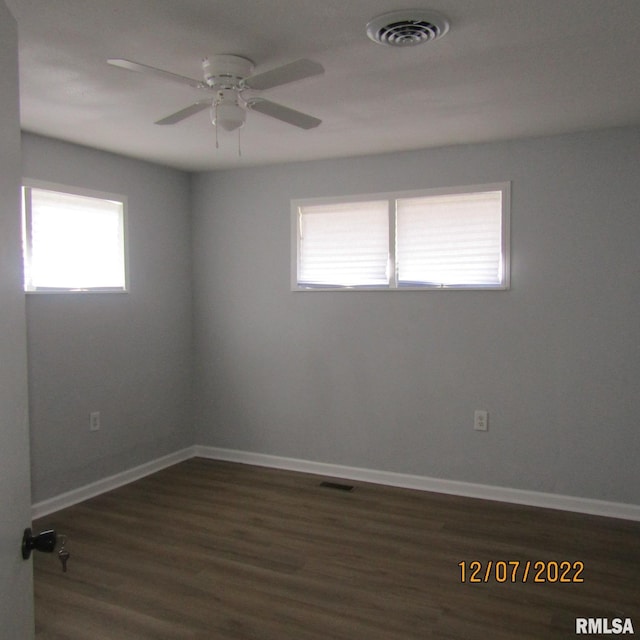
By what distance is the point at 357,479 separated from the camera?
4191mm

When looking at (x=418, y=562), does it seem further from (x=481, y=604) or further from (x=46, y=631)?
(x=46, y=631)

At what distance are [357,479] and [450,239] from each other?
189 cm

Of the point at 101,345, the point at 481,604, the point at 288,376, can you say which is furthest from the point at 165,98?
the point at 481,604

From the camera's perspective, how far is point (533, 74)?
250 centimetres

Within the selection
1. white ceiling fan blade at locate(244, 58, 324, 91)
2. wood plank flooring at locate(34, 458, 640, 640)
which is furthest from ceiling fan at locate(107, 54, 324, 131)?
wood plank flooring at locate(34, 458, 640, 640)

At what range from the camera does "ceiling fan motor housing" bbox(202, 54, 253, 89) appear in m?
2.27

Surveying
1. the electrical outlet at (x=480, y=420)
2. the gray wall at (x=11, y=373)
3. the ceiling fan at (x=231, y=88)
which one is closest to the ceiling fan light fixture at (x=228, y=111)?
the ceiling fan at (x=231, y=88)

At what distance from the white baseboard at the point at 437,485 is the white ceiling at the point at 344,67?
91.4 inches

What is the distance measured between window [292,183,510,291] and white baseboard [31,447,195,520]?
68.8 inches

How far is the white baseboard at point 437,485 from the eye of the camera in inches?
137

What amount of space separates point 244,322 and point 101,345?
1.14 meters
